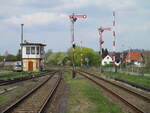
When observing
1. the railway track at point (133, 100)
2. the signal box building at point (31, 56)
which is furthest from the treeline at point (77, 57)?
the railway track at point (133, 100)

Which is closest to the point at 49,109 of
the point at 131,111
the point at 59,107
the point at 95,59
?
the point at 59,107

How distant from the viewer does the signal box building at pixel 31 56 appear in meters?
72.2

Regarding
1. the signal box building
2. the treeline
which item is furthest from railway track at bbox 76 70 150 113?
the treeline

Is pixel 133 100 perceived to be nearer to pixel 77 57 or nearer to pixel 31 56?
pixel 31 56

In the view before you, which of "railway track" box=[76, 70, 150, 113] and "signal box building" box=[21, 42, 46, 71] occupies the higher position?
"signal box building" box=[21, 42, 46, 71]

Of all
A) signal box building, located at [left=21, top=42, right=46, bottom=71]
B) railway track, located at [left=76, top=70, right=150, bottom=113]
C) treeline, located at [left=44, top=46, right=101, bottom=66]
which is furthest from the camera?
treeline, located at [left=44, top=46, right=101, bottom=66]

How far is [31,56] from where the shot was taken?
72750 mm

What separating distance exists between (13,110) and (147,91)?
1169 cm

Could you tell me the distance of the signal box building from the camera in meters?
72.2

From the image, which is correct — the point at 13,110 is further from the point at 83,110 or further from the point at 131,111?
the point at 131,111

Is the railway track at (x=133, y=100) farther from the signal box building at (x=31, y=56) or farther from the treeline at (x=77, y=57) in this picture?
the treeline at (x=77, y=57)

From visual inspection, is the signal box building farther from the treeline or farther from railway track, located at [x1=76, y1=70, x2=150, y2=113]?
the treeline

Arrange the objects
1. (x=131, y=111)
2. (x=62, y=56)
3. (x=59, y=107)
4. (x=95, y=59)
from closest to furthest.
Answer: (x=131, y=111) < (x=59, y=107) < (x=95, y=59) < (x=62, y=56)

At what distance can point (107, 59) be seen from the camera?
151 metres
